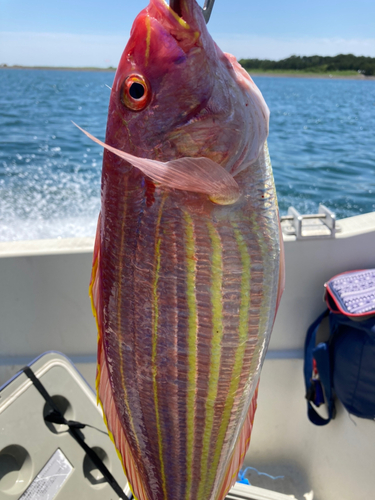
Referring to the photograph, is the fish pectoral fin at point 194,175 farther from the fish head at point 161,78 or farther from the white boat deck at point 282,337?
the white boat deck at point 282,337

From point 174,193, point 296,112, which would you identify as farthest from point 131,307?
point 296,112

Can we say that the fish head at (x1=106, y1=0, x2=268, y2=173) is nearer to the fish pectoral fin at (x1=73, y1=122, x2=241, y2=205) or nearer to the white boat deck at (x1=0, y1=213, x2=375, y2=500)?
the fish pectoral fin at (x1=73, y1=122, x2=241, y2=205)

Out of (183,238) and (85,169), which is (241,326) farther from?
(85,169)

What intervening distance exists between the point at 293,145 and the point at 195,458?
30.3 feet

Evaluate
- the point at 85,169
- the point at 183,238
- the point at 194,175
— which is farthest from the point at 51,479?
the point at 85,169

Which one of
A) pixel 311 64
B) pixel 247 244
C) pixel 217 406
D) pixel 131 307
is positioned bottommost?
pixel 217 406

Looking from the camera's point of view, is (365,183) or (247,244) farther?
(365,183)

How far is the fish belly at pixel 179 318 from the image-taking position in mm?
708

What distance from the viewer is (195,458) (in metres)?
0.85

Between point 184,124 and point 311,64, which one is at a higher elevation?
point 311,64

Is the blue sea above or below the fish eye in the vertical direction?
below

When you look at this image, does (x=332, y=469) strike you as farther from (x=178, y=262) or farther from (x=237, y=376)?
(x=178, y=262)

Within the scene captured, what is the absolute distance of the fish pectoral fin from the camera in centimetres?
61

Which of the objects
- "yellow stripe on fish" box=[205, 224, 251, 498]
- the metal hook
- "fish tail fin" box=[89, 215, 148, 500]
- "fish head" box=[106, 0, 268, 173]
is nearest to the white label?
"fish tail fin" box=[89, 215, 148, 500]
